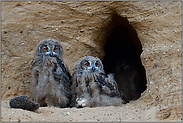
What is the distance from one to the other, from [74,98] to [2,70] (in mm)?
1922

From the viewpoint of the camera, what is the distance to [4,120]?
303cm

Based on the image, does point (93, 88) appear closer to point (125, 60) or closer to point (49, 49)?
point (49, 49)

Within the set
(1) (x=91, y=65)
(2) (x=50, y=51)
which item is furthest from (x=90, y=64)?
(2) (x=50, y=51)

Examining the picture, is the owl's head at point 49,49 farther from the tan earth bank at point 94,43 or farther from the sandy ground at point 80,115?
the sandy ground at point 80,115

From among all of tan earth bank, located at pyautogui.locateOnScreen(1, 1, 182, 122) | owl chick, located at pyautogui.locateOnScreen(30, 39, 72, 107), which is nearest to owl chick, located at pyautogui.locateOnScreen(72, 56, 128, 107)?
owl chick, located at pyautogui.locateOnScreen(30, 39, 72, 107)

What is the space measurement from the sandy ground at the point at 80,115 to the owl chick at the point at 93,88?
49 cm

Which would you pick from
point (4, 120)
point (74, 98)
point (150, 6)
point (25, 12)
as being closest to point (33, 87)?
point (74, 98)

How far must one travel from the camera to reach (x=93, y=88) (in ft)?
15.0

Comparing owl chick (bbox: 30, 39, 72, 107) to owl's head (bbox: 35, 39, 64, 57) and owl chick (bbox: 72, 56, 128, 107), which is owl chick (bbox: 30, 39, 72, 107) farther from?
owl chick (bbox: 72, 56, 128, 107)

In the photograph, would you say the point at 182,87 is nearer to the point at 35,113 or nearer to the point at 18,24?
the point at 35,113

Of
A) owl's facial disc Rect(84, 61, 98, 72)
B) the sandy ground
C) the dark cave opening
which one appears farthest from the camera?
the dark cave opening

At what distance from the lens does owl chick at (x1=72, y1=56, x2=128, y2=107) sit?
4.52 m

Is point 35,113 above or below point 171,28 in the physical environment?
below

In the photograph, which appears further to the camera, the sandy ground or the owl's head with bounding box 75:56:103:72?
the owl's head with bounding box 75:56:103:72
